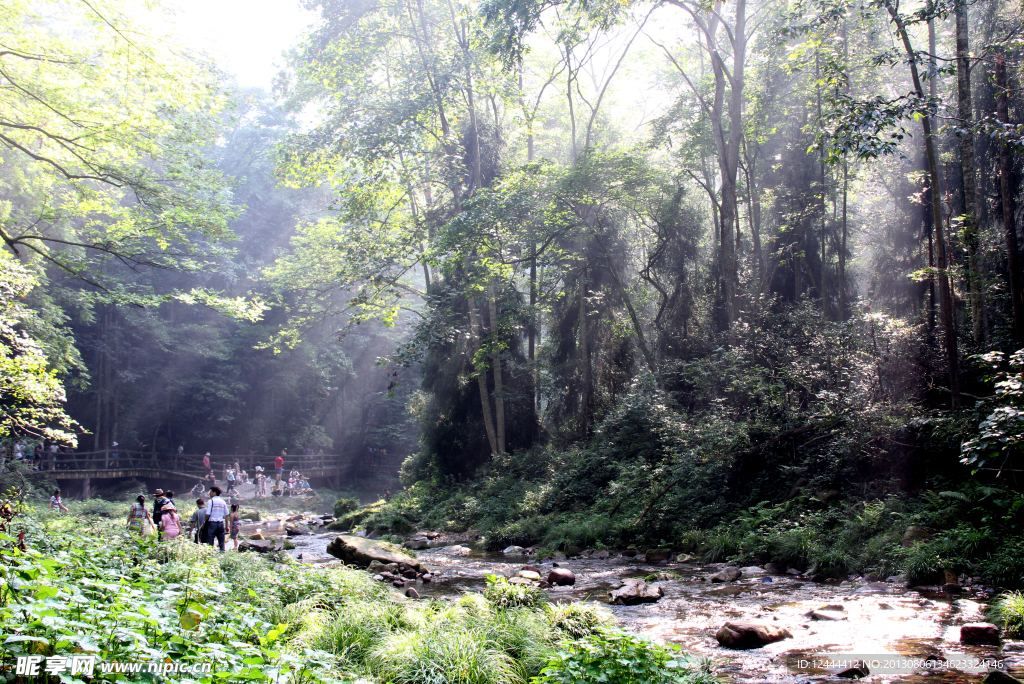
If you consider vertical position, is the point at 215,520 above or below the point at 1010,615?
below

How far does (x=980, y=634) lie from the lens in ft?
17.0

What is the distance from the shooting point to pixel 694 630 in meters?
6.34

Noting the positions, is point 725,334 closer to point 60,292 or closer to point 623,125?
point 623,125

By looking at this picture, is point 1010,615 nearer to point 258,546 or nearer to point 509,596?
point 509,596

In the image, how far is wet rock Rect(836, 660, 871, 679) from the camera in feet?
15.5

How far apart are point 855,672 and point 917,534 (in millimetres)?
4380

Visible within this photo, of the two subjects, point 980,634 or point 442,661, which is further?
point 980,634

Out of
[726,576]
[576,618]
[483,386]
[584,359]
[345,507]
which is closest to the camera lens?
[576,618]

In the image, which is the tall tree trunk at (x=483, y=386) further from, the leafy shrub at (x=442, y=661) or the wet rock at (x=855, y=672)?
the wet rock at (x=855, y=672)

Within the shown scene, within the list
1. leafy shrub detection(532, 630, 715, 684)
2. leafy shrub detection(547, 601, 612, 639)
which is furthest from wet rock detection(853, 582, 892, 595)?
leafy shrub detection(532, 630, 715, 684)

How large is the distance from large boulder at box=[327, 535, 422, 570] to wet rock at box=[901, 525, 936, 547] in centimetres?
747

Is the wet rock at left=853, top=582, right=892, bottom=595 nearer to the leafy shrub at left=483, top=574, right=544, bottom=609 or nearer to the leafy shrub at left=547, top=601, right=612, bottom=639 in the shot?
the leafy shrub at left=547, top=601, right=612, bottom=639

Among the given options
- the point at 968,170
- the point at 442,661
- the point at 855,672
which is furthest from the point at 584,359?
the point at 442,661

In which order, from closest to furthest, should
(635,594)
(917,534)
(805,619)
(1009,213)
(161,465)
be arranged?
Answer: (805,619) < (635,594) < (917,534) < (1009,213) < (161,465)
